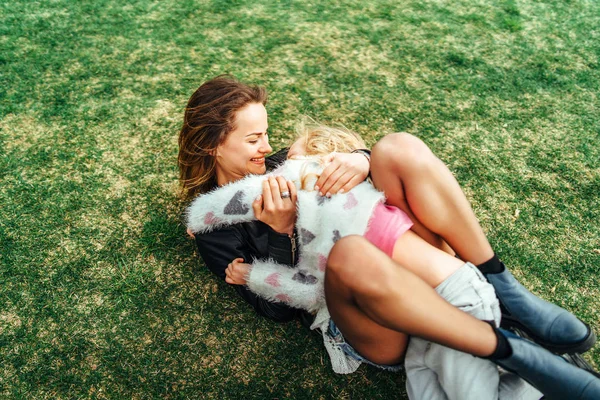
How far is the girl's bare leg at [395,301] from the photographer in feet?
5.11

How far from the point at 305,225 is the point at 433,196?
0.59 metres

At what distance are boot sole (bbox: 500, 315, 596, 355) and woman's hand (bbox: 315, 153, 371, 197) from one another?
2.90 ft

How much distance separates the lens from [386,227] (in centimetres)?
194

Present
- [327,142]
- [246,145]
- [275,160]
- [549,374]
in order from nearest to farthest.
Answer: [549,374], [246,145], [327,142], [275,160]

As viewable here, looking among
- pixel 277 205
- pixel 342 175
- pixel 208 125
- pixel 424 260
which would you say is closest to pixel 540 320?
pixel 424 260

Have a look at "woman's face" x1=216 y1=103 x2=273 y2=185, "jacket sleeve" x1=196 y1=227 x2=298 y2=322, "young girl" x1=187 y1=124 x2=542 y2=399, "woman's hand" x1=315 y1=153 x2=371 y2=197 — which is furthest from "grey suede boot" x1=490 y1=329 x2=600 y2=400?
"woman's face" x1=216 y1=103 x2=273 y2=185

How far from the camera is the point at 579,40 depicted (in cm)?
414

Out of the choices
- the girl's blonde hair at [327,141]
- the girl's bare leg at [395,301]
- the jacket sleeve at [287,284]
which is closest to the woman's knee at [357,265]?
the girl's bare leg at [395,301]

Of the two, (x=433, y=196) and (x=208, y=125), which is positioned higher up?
(x=433, y=196)

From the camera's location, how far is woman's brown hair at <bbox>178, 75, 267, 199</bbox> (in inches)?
93.3

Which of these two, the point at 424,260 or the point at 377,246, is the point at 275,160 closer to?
the point at 377,246

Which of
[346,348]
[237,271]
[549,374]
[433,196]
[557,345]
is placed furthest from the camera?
[237,271]

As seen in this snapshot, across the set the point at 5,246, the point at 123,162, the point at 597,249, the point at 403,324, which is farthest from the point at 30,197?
the point at 597,249

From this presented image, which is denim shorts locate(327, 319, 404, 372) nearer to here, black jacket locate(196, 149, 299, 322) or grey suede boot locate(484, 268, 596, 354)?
black jacket locate(196, 149, 299, 322)
